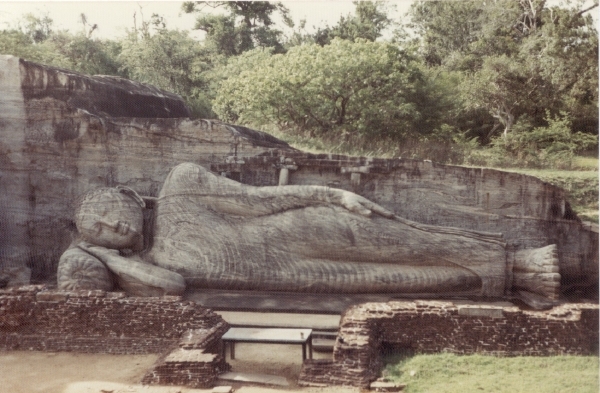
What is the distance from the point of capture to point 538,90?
1363 centimetres

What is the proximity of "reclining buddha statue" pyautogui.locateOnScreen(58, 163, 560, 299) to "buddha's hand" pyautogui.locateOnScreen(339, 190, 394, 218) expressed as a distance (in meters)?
0.02

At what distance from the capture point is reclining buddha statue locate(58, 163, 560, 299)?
9.12m

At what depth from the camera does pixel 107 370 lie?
24.5 feet

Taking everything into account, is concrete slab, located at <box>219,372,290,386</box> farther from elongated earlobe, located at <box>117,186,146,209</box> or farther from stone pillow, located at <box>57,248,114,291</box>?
elongated earlobe, located at <box>117,186,146,209</box>

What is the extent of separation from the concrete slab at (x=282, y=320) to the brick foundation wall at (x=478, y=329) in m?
0.77

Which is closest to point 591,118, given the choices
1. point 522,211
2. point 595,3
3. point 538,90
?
point 538,90

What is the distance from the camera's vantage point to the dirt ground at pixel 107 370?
6.81m

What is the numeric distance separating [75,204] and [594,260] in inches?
345

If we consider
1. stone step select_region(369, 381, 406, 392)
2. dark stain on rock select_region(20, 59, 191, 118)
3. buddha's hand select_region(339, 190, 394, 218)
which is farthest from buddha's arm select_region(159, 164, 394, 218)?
stone step select_region(369, 381, 406, 392)

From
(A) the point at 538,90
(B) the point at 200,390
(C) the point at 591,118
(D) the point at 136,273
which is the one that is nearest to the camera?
(B) the point at 200,390

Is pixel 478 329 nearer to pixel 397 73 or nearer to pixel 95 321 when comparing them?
pixel 95 321

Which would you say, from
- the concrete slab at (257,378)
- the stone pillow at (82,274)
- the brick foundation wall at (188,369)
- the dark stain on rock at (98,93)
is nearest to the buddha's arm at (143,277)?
the stone pillow at (82,274)

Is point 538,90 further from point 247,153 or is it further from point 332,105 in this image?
point 247,153

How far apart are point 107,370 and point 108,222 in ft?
9.22
